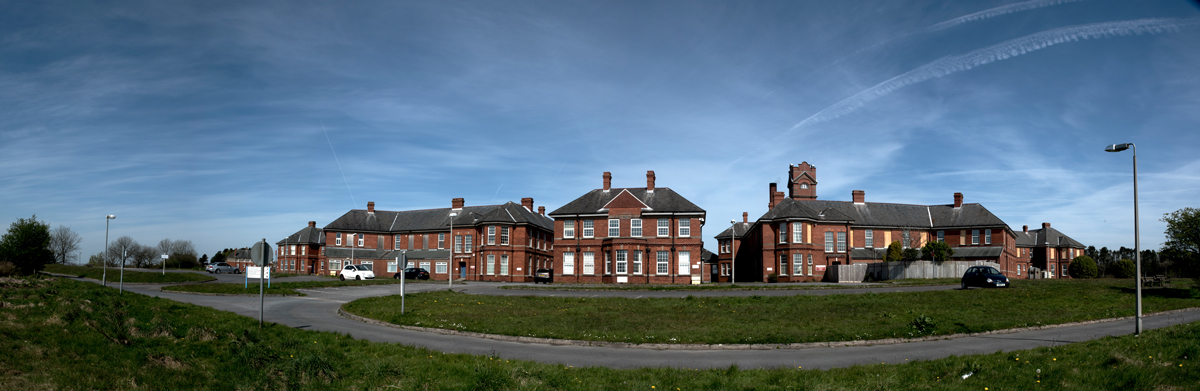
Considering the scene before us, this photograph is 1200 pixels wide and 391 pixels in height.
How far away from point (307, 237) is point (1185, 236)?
271ft

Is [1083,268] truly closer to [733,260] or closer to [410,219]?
[733,260]

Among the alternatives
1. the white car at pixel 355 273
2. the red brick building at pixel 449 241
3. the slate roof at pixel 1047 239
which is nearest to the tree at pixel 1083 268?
the slate roof at pixel 1047 239

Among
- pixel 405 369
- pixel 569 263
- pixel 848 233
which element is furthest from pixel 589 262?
pixel 405 369

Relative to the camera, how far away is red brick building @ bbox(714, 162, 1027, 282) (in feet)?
196

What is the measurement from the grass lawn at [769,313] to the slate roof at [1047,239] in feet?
186

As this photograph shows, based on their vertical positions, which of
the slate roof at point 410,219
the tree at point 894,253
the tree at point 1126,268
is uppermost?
the slate roof at point 410,219

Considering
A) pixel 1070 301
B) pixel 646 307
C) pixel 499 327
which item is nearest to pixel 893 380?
pixel 499 327

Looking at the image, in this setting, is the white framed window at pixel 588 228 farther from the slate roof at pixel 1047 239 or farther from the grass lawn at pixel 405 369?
the slate roof at pixel 1047 239

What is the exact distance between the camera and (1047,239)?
8050 cm

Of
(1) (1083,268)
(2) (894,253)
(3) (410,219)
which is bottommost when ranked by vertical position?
(1) (1083,268)

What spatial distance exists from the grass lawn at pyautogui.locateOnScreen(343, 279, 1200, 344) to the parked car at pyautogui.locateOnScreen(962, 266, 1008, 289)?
3.06m

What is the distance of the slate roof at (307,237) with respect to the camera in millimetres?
79312

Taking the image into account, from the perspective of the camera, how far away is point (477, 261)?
68000 millimetres

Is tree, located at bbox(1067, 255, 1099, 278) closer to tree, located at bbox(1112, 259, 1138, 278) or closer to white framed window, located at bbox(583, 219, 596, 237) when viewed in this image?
tree, located at bbox(1112, 259, 1138, 278)
